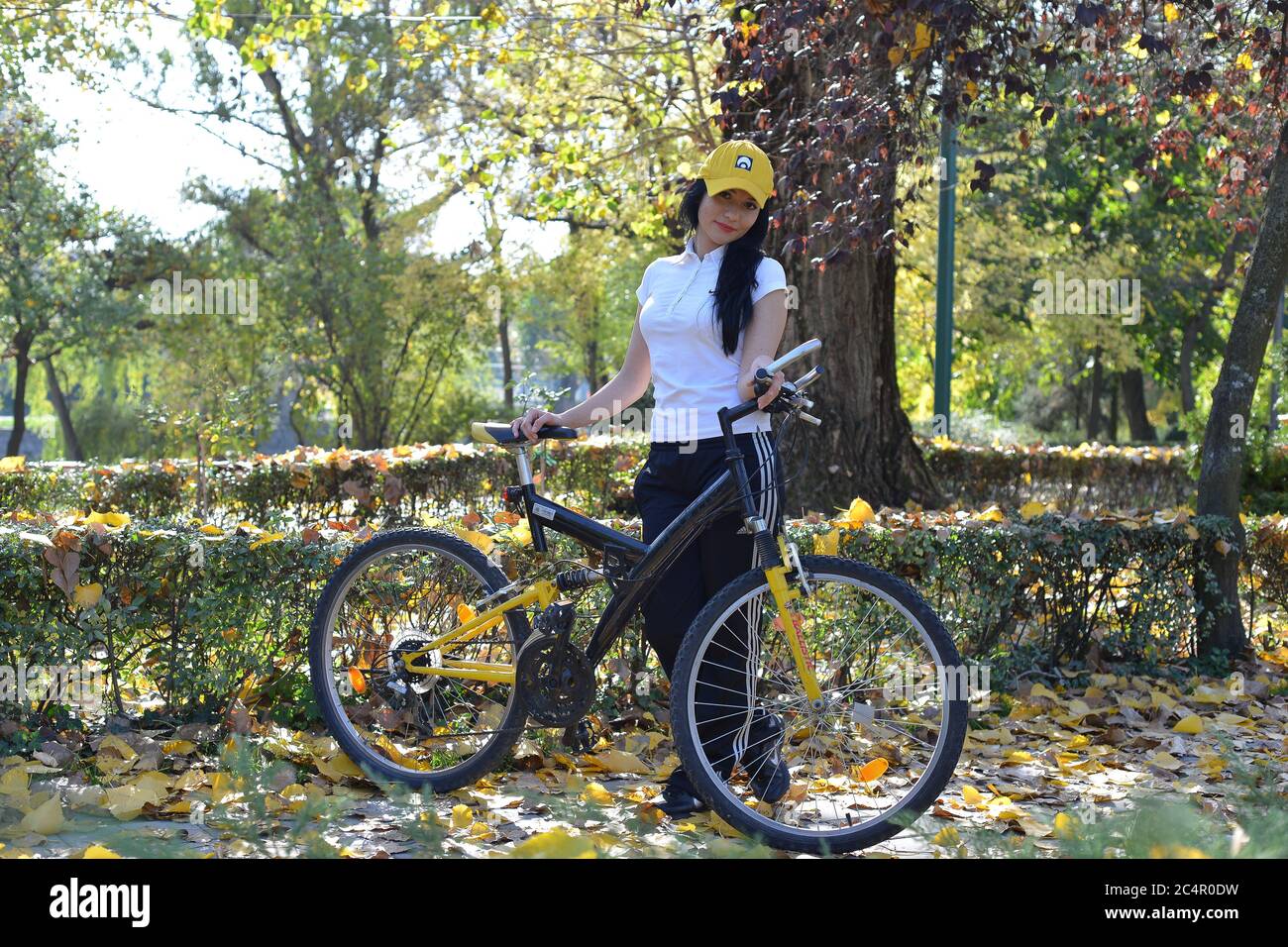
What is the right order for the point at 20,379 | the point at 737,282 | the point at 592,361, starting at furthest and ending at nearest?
the point at 592,361 → the point at 20,379 → the point at 737,282

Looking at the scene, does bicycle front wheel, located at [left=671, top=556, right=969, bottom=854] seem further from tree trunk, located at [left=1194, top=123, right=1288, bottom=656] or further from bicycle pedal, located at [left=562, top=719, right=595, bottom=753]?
tree trunk, located at [left=1194, top=123, right=1288, bottom=656]

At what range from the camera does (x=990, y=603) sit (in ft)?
19.5

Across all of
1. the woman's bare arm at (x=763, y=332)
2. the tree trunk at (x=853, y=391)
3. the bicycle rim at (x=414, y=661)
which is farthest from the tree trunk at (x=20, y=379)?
the woman's bare arm at (x=763, y=332)

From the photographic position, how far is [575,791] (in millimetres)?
4391

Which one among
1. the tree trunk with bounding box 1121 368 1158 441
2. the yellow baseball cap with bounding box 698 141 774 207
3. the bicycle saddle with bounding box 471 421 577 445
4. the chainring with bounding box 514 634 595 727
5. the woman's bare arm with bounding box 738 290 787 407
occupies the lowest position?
the chainring with bounding box 514 634 595 727

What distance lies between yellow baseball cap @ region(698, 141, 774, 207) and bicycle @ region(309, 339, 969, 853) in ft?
1.90

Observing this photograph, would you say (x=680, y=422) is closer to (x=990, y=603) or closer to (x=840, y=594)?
(x=840, y=594)

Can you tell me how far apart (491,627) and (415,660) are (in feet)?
1.00

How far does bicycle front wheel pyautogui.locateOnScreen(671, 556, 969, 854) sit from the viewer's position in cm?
368

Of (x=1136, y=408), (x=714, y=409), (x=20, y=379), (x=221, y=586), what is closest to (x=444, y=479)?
(x=221, y=586)

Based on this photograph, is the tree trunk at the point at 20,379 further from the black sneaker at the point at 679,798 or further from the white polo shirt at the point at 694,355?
the black sneaker at the point at 679,798

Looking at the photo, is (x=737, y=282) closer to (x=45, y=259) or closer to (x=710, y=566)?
(x=710, y=566)

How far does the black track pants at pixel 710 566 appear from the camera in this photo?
3920mm

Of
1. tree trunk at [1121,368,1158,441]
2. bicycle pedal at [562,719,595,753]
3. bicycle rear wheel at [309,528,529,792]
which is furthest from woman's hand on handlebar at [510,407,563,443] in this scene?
tree trunk at [1121,368,1158,441]
